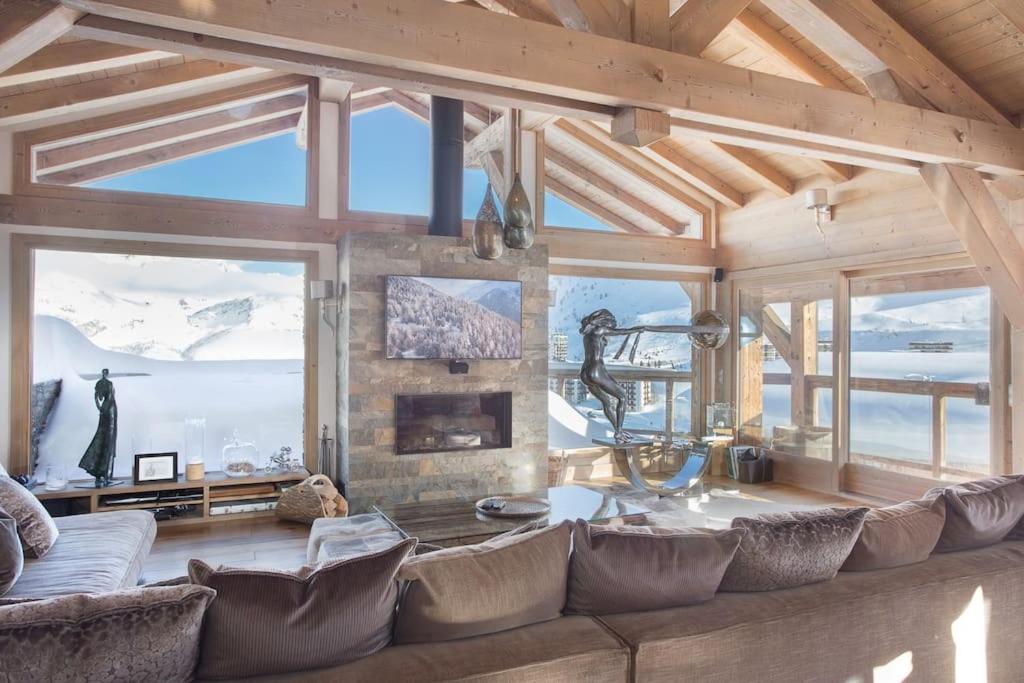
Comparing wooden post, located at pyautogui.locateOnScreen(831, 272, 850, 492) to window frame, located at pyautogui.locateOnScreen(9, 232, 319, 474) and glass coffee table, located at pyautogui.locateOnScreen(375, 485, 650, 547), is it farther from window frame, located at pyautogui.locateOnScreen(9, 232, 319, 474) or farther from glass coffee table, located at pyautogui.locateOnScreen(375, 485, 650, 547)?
window frame, located at pyautogui.locateOnScreen(9, 232, 319, 474)

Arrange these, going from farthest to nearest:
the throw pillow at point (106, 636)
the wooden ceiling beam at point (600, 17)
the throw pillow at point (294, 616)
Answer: the wooden ceiling beam at point (600, 17), the throw pillow at point (294, 616), the throw pillow at point (106, 636)

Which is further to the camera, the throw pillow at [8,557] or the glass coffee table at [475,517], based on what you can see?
the glass coffee table at [475,517]

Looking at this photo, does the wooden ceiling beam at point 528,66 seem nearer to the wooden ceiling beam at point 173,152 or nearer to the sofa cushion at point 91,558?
the sofa cushion at point 91,558

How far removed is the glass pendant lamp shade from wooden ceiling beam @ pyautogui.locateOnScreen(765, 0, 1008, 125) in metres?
1.87

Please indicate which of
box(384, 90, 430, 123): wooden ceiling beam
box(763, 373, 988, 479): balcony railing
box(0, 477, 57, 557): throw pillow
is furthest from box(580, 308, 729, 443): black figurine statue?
box(0, 477, 57, 557): throw pillow

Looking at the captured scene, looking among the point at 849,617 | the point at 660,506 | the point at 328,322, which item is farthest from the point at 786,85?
the point at 328,322

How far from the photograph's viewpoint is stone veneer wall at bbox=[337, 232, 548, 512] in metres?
5.25

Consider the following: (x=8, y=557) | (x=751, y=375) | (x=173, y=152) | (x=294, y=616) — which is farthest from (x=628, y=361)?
(x=294, y=616)

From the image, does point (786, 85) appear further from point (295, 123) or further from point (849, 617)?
point (295, 123)

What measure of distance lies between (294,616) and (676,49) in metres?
3.11

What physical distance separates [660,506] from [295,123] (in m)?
4.40

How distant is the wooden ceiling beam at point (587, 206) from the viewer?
6684 mm

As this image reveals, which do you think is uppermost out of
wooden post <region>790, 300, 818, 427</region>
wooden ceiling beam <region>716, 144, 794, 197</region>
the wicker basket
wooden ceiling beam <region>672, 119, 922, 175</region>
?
wooden ceiling beam <region>716, 144, 794, 197</region>

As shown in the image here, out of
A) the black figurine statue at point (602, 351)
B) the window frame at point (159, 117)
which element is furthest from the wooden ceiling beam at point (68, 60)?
the black figurine statue at point (602, 351)
